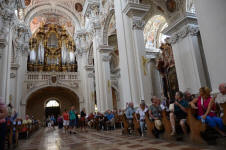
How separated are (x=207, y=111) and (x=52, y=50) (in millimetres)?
20027

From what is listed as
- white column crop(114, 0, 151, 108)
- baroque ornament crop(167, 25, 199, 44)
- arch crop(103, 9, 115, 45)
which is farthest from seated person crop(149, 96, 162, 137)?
arch crop(103, 9, 115, 45)

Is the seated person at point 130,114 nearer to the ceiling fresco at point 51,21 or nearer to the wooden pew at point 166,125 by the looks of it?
the wooden pew at point 166,125

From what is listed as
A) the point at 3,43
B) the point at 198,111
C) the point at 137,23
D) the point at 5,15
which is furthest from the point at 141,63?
the point at 5,15

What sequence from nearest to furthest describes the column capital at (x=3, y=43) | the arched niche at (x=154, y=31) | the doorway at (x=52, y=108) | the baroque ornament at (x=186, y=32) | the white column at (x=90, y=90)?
the column capital at (x=3, y=43)
the baroque ornament at (x=186, y=32)
the arched niche at (x=154, y=31)
the white column at (x=90, y=90)
the doorway at (x=52, y=108)

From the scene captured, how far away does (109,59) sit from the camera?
527 inches

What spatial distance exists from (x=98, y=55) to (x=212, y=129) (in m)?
10.6

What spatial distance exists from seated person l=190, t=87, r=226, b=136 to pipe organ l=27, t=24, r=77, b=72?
18073mm

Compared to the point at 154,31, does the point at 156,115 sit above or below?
below

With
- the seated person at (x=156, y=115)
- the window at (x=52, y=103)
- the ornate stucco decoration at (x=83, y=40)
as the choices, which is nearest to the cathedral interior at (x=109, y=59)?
the window at (x=52, y=103)

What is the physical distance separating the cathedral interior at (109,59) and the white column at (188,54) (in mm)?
53

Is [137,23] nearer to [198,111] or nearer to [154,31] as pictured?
[198,111]

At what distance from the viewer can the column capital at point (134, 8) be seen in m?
8.14

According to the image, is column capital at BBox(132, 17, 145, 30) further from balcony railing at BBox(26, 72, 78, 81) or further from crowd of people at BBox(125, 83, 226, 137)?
balcony railing at BBox(26, 72, 78, 81)

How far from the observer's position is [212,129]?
11.5 ft
